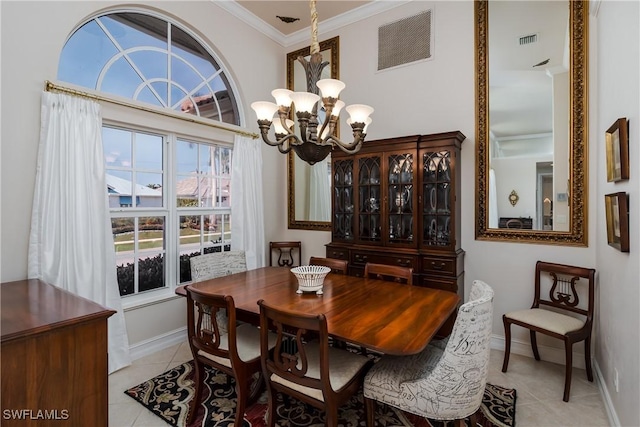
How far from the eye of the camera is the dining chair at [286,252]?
4.28m

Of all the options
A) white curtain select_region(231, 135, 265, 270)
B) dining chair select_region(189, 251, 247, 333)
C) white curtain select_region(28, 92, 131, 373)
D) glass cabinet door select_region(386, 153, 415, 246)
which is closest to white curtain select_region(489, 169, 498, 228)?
glass cabinet door select_region(386, 153, 415, 246)

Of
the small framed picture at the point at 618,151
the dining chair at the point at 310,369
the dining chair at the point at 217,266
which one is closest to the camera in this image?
the dining chair at the point at 310,369

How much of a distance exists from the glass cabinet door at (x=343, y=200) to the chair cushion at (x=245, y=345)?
1676mm

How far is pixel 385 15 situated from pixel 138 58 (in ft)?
9.00

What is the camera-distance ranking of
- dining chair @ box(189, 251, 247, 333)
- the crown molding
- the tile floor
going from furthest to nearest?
the crown molding, dining chair @ box(189, 251, 247, 333), the tile floor

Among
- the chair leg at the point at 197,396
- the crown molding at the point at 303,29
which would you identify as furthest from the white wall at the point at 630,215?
the chair leg at the point at 197,396

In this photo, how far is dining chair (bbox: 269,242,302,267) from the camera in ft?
14.0

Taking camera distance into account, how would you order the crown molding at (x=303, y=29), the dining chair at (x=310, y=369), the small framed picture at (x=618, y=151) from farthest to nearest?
the crown molding at (x=303, y=29) < the small framed picture at (x=618, y=151) < the dining chair at (x=310, y=369)

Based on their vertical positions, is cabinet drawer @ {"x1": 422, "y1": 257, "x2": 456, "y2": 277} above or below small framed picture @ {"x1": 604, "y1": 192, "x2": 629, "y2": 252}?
below

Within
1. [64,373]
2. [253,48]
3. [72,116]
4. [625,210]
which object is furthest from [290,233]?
[625,210]

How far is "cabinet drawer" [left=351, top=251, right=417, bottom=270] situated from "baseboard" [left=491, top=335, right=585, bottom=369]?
1099 millimetres

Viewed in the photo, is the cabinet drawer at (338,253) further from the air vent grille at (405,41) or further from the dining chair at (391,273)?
the air vent grille at (405,41)

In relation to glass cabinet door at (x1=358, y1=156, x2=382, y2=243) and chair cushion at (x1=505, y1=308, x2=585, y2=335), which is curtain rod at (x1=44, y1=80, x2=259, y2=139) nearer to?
glass cabinet door at (x1=358, y1=156, x2=382, y2=243)

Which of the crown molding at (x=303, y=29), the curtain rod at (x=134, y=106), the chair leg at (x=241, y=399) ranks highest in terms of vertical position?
the crown molding at (x=303, y=29)
